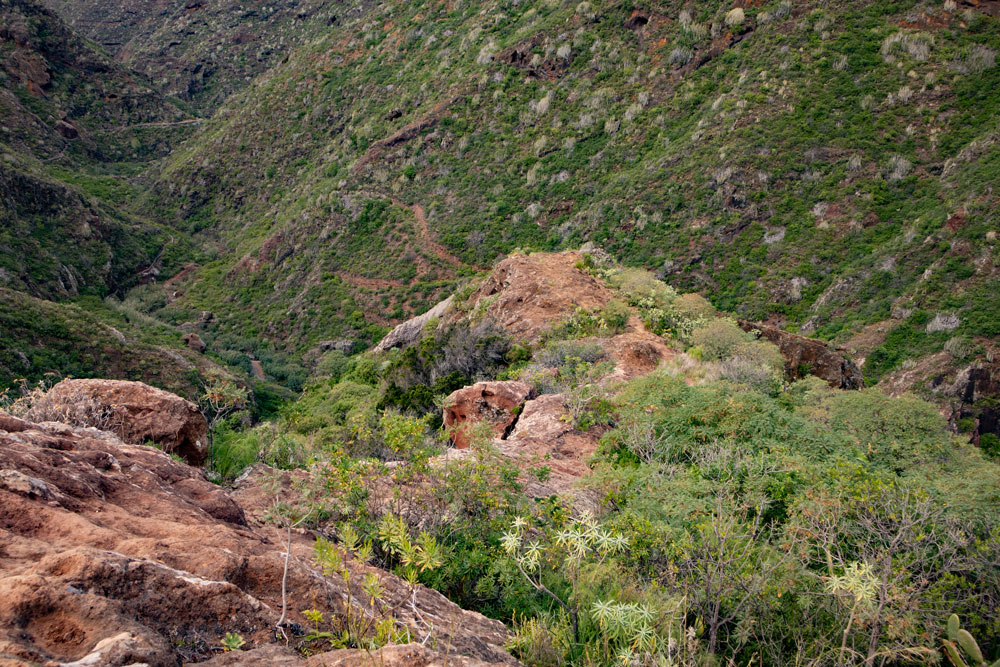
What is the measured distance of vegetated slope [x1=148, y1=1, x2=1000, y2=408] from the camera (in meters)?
20.1

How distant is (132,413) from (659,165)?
85.8 ft

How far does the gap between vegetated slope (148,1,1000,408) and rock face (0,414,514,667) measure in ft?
60.9

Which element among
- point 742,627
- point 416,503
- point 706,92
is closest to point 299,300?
point 706,92

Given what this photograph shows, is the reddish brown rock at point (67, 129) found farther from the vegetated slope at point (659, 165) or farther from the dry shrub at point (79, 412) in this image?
the dry shrub at point (79, 412)

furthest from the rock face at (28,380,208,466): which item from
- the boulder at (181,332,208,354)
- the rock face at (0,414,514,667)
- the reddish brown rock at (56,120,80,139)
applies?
the reddish brown rock at (56,120,80,139)

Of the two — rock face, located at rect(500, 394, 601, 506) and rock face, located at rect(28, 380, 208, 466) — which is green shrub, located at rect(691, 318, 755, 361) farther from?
rock face, located at rect(28, 380, 208, 466)

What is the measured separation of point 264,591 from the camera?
2.68 m

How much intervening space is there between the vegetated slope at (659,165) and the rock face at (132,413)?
18448mm

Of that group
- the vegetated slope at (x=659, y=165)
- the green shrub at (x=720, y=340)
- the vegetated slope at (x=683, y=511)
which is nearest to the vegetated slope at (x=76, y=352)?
the vegetated slope at (x=659, y=165)

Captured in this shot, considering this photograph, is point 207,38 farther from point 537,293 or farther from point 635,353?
point 635,353

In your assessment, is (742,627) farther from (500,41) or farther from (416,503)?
(500,41)

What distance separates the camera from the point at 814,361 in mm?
11703

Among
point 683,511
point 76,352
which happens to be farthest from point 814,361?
point 76,352

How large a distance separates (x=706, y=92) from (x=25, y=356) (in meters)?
30.8
